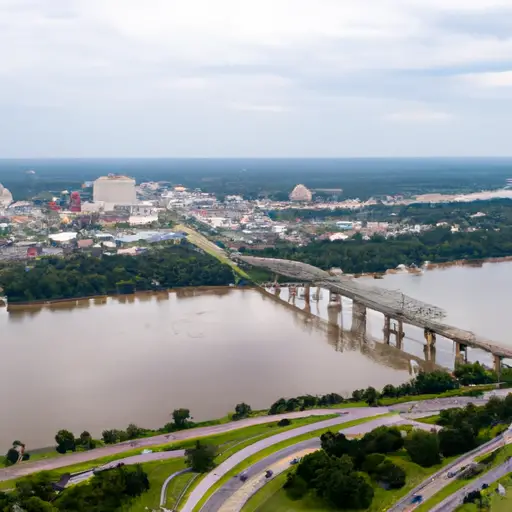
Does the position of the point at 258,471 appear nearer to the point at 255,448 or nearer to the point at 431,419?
the point at 255,448

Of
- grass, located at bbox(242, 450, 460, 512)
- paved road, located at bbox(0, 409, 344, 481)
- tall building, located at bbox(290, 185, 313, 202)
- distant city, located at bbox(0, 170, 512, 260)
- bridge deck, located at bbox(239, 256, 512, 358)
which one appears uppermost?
tall building, located at bbox(290, 185, 313, 202)

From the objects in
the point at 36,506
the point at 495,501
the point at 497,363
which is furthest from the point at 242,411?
the point at 497,363

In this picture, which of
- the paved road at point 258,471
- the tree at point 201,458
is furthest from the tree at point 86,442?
the paved road at point 258,471

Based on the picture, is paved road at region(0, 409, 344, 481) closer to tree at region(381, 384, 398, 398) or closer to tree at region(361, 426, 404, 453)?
tree at region(381, 384, 398, 398)

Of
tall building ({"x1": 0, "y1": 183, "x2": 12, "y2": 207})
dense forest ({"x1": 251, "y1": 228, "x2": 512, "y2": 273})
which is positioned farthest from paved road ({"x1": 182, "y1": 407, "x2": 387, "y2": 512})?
tall building ({"x1": 0, "y1": 183, "x2": 12, "y2": 207})

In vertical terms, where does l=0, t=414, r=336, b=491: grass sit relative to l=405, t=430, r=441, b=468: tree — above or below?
below

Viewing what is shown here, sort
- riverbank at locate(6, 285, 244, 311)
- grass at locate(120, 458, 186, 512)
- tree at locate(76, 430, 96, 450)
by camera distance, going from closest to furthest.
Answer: grass at locate(120, 458, 186, 512), tree at locate(76, 430, 96, 450), riverbank at locate(6, 285, 244, 311)
